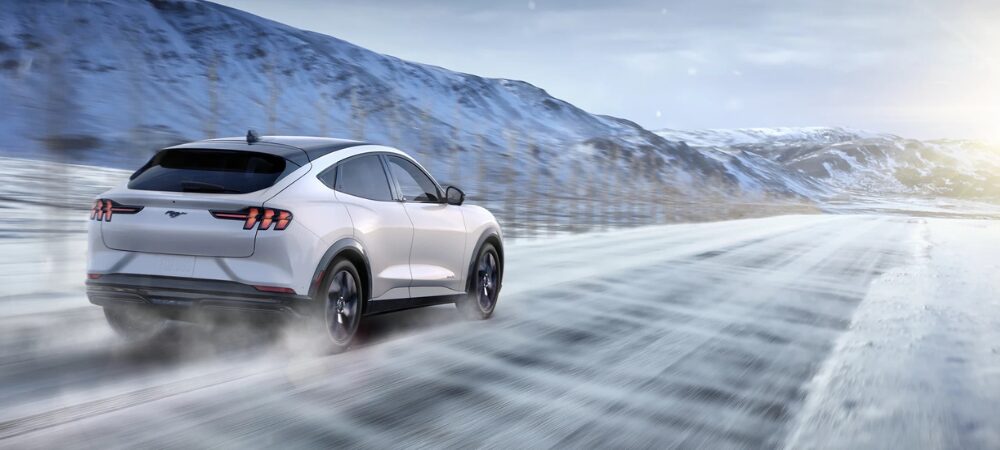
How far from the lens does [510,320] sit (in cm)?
888

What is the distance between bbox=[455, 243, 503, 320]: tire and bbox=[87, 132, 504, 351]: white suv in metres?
1.58

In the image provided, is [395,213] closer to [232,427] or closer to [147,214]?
[147,214]

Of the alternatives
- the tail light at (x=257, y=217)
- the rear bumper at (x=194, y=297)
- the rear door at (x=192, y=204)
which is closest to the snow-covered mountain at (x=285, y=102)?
the rear door at (x=192, y=204)

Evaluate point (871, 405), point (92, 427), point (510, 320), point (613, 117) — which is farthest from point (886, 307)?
point (613, 117)

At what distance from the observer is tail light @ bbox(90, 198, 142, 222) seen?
6.03 metres

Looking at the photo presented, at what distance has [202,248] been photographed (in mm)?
5914

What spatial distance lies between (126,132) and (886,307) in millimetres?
73573

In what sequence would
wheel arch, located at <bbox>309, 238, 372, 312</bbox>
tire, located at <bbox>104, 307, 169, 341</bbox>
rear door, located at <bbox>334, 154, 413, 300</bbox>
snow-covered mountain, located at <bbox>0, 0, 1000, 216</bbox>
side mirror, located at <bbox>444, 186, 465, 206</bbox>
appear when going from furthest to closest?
snow-covered mountain, located at <bbox>0, 0, 1000, 216</bbox>, side mirror, located at <bbox>444, 186, 465, 206</bbox>, rear door, located at <bbox>334, 154, 413, 300</bbox>, tire, located at <bbox>104, 307, 169, 341</bbox>, wheel arch, located at <bbox>309, 238, 372, 312</bbox>

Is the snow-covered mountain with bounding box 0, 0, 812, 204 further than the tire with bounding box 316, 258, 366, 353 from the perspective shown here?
Yes

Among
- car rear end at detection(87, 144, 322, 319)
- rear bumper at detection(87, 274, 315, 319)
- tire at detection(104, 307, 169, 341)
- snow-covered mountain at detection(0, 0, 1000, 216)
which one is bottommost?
tire at detection(104, 307, 169, 341)

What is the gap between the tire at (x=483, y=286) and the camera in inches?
339

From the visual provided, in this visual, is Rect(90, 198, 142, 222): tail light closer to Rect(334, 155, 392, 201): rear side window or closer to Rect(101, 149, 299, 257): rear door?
Rect(101, 149, 299, 257): rear door

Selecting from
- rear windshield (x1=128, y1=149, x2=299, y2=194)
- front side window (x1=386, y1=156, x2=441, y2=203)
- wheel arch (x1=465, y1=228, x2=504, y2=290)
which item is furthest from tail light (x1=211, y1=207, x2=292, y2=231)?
wheel arch (x1=465, y1=228, x2=504, y2=290)

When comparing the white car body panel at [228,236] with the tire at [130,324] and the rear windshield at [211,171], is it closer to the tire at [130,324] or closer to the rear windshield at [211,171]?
the rear windshield at [211,171]
